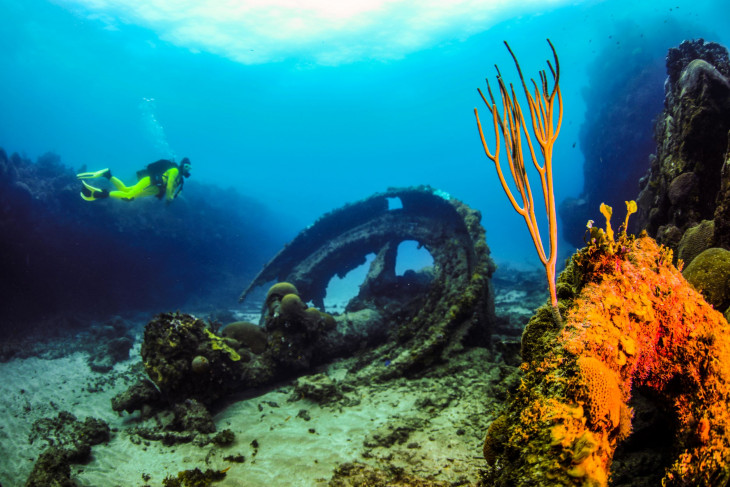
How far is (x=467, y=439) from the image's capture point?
Answer: 11.6 ft

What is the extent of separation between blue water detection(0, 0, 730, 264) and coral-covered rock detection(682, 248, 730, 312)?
2070cm

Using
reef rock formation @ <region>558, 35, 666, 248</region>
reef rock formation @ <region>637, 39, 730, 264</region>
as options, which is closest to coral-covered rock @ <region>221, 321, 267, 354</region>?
reef rock formation @ <region>637, 39, 730, 264</region>

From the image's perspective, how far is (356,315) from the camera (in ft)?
28.1

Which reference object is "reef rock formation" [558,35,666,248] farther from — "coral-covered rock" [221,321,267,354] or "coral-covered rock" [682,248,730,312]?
"coral-covered rock" [221,321,267,354]

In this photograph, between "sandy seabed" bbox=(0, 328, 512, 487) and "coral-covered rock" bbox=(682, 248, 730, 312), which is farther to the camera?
"sandy seabed" bbox=(0, 328, 512, 487)

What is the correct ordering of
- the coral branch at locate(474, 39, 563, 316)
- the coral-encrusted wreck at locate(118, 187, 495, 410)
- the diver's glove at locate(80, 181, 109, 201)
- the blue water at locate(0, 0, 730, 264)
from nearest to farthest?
1. the coral branch at locate(474, 39, 563, 316)
2. the coral-encrusted wreck at locate(118, 187, 495, 410)
3. the diver's glove at locate(80, 181, 109, 201)
4. the blue water at locate(0, 0, 730, 264)

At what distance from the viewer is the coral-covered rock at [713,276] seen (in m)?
2.75

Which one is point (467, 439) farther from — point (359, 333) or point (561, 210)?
point (561, 210)

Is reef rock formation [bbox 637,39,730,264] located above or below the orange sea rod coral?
above

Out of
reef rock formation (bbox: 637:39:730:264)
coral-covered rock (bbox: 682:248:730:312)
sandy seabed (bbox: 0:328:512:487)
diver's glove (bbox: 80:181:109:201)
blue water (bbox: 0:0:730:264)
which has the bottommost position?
sandy seabed (bbox: 0:328:512:487)

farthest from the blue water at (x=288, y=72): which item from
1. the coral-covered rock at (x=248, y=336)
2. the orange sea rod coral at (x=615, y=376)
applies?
the orange sea rod coral at (x=615, y=376)

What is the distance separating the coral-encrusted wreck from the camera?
5617 millimetres

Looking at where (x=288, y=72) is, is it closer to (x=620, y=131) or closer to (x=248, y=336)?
(x=620, y=131)

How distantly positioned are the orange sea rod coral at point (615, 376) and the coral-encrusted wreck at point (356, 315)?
4.50m
